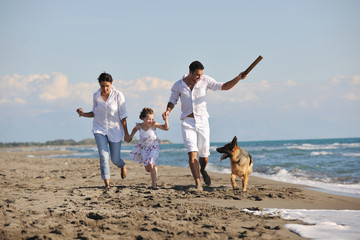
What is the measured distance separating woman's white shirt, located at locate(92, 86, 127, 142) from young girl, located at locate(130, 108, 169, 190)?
375 mm

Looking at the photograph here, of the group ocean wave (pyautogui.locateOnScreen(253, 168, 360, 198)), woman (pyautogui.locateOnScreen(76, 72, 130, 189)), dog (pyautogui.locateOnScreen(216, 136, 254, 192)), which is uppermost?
A: woman (pyautogui.locateOnScreen(76, 72, 130, 189))

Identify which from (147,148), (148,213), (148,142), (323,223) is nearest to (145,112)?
(148,142)

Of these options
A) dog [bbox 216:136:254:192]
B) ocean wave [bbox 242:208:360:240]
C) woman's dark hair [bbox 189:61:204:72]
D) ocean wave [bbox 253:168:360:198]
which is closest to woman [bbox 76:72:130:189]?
woman's dark hair [bbox 189:61:204:72]

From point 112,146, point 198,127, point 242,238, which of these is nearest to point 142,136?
point 112,146

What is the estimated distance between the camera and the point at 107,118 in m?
6.84

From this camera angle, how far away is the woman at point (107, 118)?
675cm

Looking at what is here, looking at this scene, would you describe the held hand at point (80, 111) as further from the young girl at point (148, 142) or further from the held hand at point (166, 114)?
the held hand at point (166, 114)

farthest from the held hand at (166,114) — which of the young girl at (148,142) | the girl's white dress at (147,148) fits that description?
the girl's white dress at (147,148)

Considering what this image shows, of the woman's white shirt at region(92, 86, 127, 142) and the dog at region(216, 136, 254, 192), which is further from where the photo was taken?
the woman's white shirt at region(92, 86, 127, 142)

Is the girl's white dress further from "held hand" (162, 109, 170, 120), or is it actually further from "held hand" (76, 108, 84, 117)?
"held hand" (76, 108, 84, 117)

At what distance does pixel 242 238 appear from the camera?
3.40 metres

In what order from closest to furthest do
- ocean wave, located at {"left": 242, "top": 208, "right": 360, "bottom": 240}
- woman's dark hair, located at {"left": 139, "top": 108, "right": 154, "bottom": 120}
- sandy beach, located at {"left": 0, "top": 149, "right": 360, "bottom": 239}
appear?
ocean wave, located at {"left": 242, "top": 208, "right": 360, "bottom": 240} → sandy beach, located at {"left": 0, "top": 149, "right": 360, "bottom": 239} → woman's dark hair, located at {"left": 139, "top": 108, "right": 154, "bottom": 120}

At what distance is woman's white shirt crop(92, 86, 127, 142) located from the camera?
6.77 metres

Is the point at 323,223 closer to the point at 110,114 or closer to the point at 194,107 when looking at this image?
the point at 194,107
